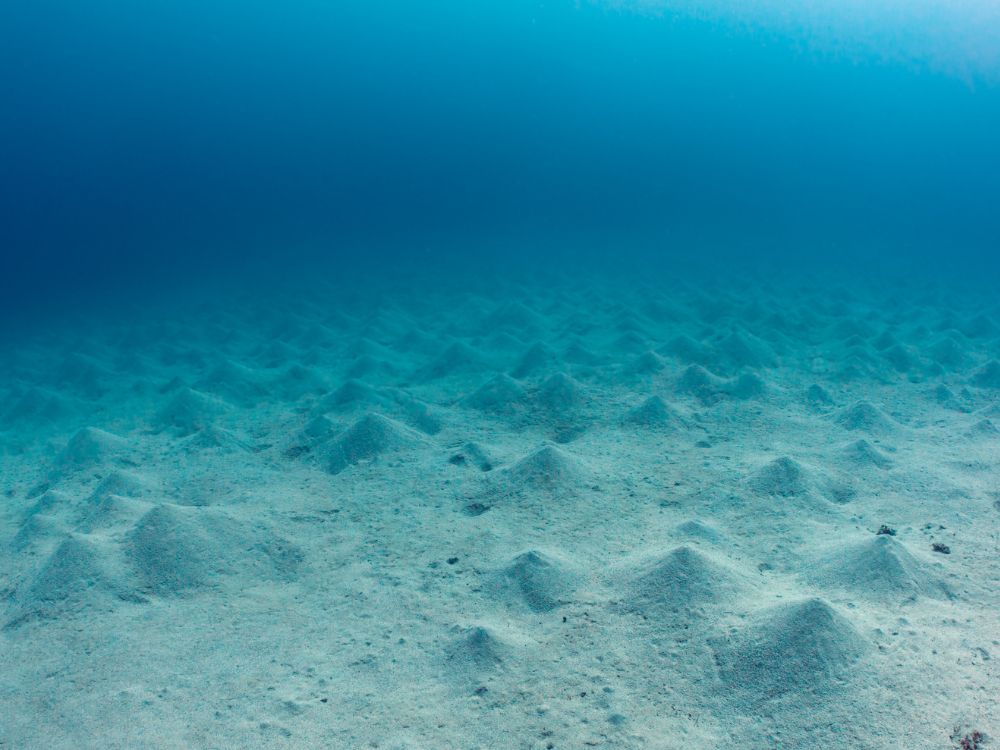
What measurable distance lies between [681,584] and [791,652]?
54cm

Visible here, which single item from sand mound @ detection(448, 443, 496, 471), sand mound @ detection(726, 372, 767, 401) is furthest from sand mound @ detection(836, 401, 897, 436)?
sand mound @ detection(448, 443, 496, 471)

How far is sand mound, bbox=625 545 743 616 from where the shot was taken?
113 inches

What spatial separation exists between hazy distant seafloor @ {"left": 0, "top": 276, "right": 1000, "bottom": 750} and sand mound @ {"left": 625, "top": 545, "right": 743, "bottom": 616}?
0.6 inches

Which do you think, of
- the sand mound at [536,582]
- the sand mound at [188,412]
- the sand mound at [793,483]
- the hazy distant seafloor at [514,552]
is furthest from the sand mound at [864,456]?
the sand mound at [188,412]

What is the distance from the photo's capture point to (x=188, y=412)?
5.70 m

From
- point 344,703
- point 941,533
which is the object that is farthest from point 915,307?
point 344,703

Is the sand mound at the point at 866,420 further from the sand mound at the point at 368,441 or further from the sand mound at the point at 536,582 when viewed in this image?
the sand mound at the point at 368,441

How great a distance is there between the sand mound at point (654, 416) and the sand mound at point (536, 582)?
1926 mm

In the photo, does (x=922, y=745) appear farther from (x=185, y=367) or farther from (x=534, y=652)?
(x=185, y=367)

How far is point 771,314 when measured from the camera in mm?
8547

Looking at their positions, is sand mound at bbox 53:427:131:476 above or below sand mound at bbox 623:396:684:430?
below

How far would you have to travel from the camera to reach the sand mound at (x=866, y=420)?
4816mm

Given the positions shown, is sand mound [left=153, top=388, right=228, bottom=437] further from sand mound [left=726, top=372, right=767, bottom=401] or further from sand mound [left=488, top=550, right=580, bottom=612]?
sand mound [left=726, top=372, right=767, bottom=401]

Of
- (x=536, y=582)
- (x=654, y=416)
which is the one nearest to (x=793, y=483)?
(x=654, y=416)
